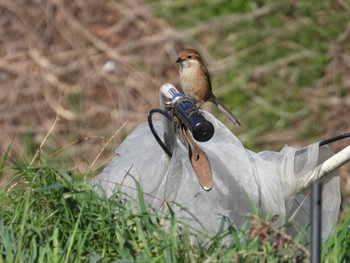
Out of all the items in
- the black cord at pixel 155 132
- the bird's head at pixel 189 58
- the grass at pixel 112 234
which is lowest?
the grass at pixel 112 234

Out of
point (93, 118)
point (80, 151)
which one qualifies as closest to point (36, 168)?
point (80, 151)

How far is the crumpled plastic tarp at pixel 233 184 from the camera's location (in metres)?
3.46

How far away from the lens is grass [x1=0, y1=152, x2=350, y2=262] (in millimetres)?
3037

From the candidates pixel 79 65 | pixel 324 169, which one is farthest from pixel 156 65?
pixel 324 169

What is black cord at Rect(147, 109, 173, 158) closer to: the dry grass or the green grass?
the green grass

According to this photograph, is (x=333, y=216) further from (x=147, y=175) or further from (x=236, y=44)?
(x=236, y=44)

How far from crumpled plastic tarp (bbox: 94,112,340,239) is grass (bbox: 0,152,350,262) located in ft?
0.24

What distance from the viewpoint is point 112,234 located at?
10.9 ft

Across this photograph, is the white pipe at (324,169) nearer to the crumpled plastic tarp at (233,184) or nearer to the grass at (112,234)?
the crumpled plastic tarp at (233,184)

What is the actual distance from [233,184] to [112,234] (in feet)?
1.51

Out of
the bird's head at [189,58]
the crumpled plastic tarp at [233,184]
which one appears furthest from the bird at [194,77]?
the crumpled plastic tarp at [233,184]

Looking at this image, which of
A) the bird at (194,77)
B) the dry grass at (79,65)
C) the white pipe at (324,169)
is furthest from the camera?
the dry grass at (79,65)

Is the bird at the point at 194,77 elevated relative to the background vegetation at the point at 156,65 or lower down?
lower down

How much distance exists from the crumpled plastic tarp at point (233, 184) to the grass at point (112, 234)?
74 millimetres
